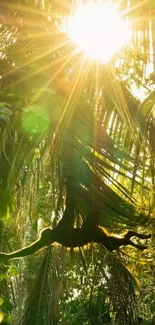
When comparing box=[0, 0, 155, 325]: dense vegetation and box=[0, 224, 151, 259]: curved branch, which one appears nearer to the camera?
box=[0, 0, 155, 325]: dense vegetation

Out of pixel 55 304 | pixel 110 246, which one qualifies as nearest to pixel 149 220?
pixel 110 246

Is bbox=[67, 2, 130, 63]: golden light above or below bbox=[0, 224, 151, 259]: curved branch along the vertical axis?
above

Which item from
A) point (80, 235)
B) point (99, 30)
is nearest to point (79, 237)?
point (80, 235)

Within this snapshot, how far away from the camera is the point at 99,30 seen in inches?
111

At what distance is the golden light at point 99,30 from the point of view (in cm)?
281

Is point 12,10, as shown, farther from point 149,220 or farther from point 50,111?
point 149,220

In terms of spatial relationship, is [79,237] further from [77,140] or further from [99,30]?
[99,30]

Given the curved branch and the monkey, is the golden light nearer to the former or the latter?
the monkey

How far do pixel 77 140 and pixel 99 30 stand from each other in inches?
28.1

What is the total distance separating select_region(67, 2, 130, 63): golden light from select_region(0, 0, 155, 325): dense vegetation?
0.06 metres

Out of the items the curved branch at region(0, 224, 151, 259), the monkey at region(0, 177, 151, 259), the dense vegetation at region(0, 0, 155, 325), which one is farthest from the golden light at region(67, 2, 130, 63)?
the curved branch at region(0, 224, 151, 259)

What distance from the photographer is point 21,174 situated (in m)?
3.55

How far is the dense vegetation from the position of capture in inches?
112

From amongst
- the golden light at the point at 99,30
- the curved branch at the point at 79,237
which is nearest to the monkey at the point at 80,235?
the curved branch at the point at 79,237
